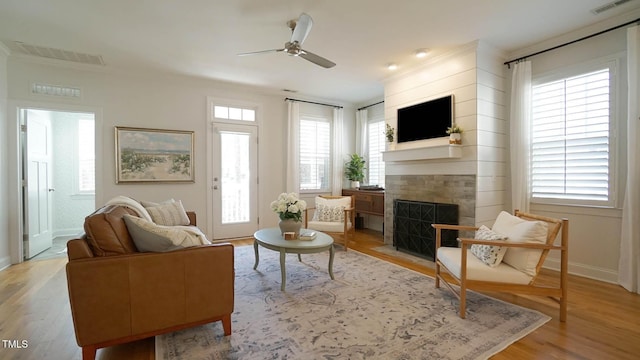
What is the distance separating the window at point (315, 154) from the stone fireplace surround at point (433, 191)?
1661 mm

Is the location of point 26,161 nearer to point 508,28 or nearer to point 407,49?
point 407,49

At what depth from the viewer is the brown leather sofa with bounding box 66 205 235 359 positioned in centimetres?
168

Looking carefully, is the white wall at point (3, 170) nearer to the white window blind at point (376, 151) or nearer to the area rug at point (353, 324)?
the area rug at point (353, 324)

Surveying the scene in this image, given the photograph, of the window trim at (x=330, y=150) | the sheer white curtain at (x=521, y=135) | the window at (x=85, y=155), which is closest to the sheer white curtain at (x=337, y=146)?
the window trim at (x=330, y=150)

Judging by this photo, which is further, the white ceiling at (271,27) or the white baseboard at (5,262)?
the white baseboard at (5,262)

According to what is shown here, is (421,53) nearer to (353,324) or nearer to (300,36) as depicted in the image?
Answer: (300,36)

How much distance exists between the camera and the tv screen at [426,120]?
381 cm

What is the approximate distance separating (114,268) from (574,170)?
456cm

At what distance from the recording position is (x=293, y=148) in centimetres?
562

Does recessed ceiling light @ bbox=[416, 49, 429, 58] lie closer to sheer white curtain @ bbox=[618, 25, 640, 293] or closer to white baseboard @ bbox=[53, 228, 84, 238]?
sheer white curtain @ bbox=[618, 25, 640, 293]

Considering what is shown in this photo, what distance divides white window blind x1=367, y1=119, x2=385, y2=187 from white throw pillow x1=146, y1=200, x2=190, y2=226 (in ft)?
12.5

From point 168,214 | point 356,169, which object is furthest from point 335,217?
point 168,214

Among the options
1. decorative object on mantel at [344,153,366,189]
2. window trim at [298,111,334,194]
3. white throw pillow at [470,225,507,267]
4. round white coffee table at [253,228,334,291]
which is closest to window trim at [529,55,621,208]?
white throw pillow at [470,225,507,267]

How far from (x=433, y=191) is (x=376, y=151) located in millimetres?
2191
